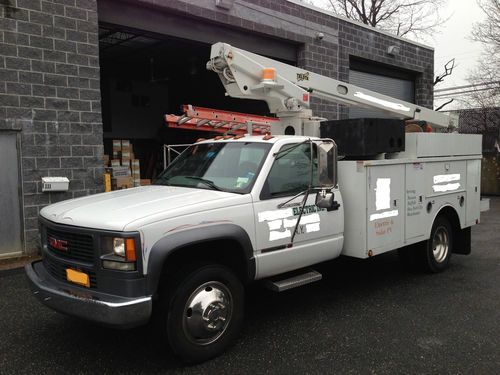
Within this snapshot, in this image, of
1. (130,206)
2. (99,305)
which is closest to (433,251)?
(130,206)

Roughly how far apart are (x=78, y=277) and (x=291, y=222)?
2030 mm

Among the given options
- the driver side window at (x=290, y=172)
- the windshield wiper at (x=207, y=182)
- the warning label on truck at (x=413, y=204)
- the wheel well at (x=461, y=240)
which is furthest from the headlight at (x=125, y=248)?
the wheel well at (x=461, y=240)

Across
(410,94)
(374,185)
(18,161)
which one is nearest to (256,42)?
(18,161)

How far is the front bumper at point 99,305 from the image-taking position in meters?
3.35

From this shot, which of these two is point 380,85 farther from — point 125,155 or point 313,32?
point 125,155

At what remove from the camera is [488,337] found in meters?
4.40

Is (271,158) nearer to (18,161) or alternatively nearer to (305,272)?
(305,272)

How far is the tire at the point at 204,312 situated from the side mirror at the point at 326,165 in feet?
4.23

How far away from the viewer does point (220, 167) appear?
15.7ft

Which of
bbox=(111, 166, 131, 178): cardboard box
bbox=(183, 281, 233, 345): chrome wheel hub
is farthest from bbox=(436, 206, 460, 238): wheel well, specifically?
bbox=(111, 166, 131, 178): cardboard box

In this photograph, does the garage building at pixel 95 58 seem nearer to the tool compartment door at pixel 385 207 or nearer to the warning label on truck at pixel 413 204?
the tool compartment door at pixel 385 207

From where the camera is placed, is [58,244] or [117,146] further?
[117,146]

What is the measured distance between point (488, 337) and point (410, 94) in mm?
15428

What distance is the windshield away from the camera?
4480 mm
